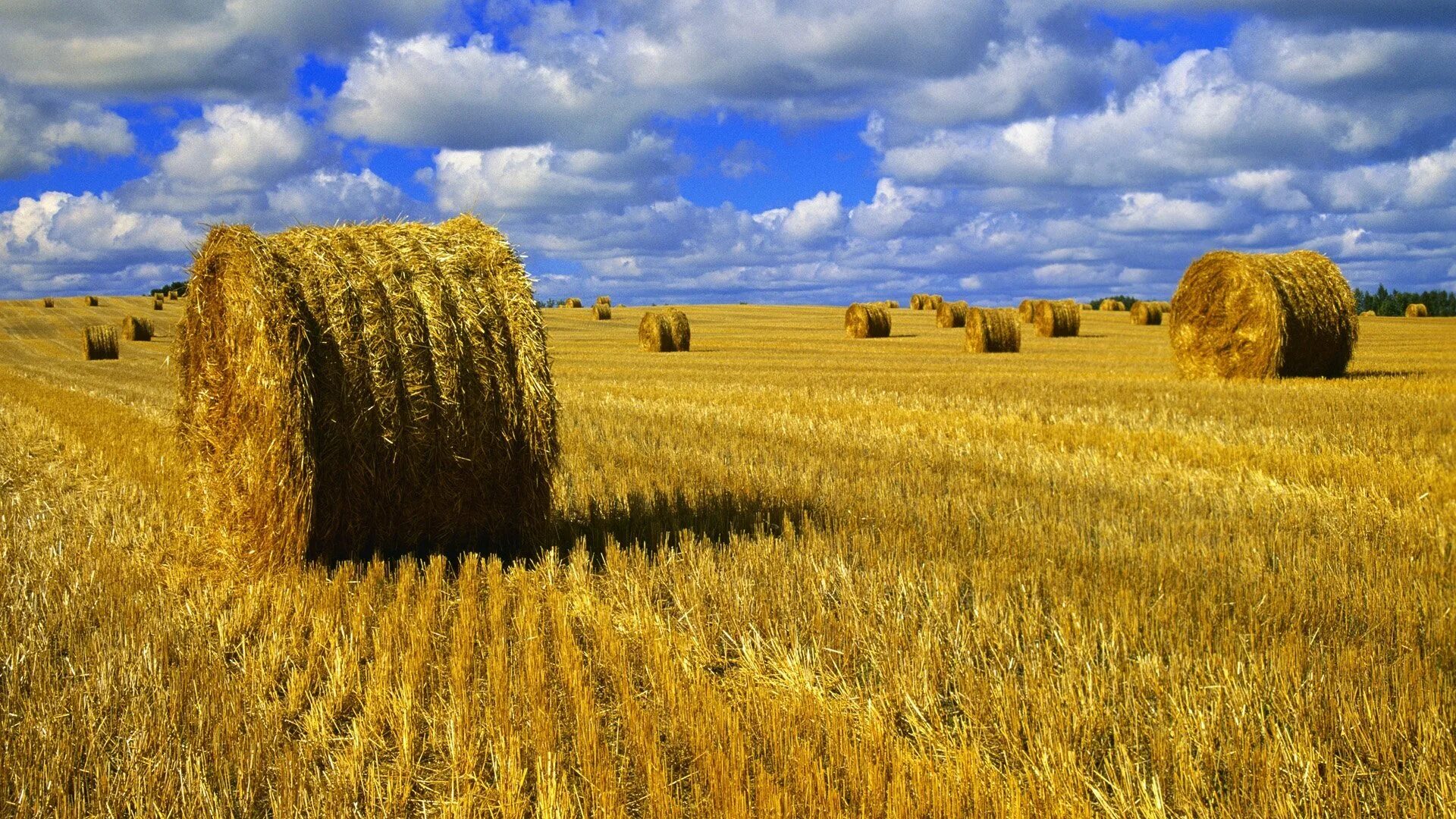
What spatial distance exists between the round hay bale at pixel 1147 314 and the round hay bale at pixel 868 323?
12151 millimetres

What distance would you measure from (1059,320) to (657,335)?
13.7 metres

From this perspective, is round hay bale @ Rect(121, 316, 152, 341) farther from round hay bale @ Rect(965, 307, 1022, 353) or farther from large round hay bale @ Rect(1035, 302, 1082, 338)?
large round hay bale @ Rect(1035, 302, 1082, 338)

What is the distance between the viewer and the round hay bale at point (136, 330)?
38.9m

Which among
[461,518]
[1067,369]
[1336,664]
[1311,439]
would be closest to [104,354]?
[1067,369]

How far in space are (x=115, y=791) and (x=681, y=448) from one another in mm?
7057

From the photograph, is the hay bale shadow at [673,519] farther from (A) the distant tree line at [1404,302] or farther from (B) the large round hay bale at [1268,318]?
(A) the distant tree line at [1404,302]

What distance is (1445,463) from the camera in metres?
8.05

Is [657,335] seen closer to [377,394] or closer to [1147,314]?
[1147,314]

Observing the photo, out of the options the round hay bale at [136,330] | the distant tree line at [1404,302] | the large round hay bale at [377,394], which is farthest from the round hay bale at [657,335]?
the distant tree line at [1404,302]

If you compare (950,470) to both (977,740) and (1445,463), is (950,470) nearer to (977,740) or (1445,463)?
A: (1445,463)

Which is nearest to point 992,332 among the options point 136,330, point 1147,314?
point 1147,314

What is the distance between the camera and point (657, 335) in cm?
3098

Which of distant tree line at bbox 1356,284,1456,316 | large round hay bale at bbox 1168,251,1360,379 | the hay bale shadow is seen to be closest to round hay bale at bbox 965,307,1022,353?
large round hay bale at bbox 1168,251,1360,379

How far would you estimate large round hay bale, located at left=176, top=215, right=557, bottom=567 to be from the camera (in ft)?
19.0
